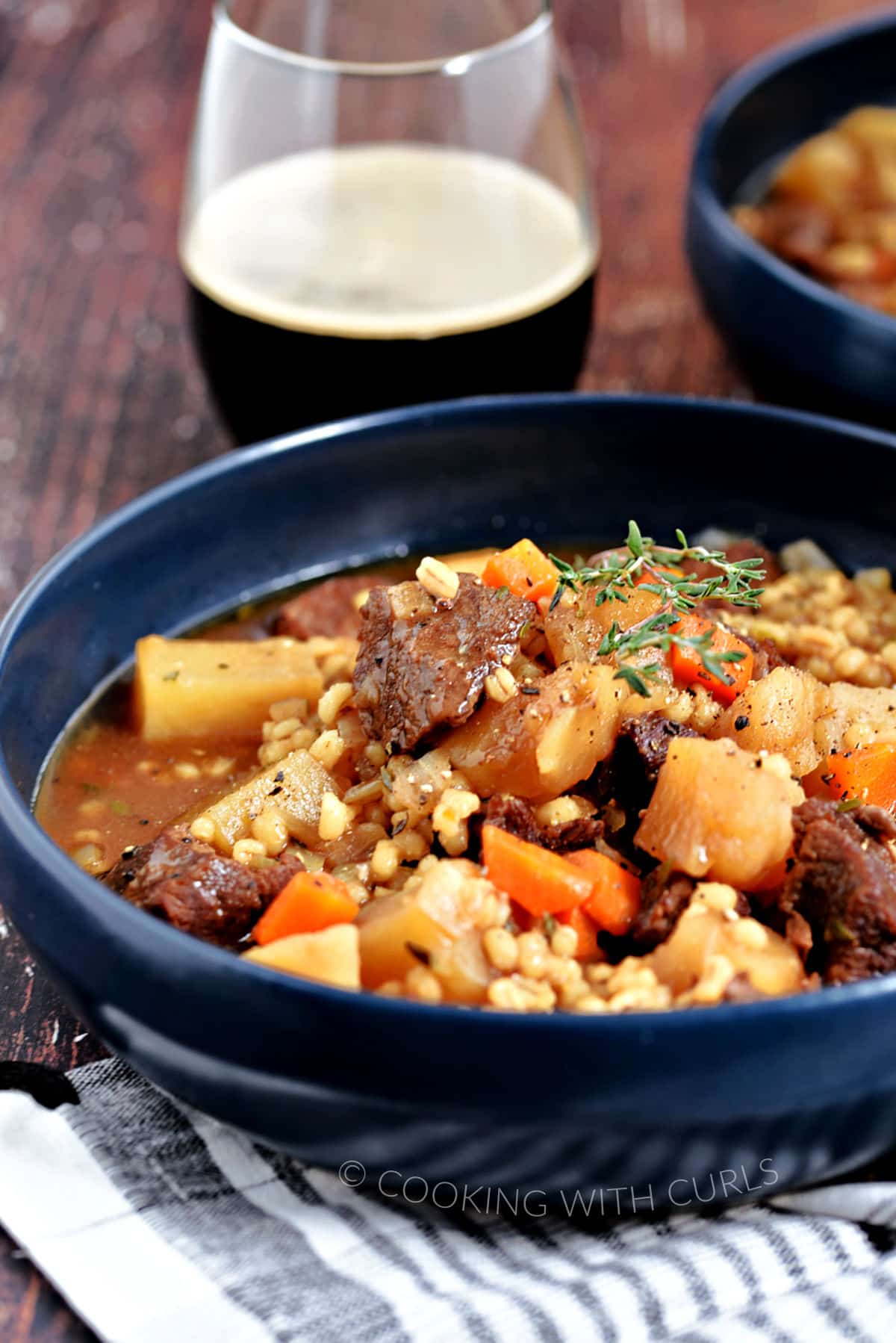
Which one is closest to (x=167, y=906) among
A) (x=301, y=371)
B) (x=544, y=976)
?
(x=544, y=976)

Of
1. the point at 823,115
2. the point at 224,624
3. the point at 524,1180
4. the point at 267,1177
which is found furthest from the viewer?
the point at 823,115

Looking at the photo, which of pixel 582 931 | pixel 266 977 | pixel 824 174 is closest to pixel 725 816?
pixel 582 931

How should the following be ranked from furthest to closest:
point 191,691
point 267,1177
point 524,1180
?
1. point 191,691
2. point 267,1177
3. point 524,1180

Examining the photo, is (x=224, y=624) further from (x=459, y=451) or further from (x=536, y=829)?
(x=536, y=829)

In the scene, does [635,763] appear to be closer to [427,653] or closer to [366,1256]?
[427,653]

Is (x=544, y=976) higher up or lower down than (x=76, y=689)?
higher up

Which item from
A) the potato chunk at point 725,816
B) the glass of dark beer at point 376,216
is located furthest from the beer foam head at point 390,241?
the potato chunk at point 725,816

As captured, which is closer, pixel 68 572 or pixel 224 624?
pixel 68 572

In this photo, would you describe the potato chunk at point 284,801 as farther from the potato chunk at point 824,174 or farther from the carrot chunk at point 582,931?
the potato chunk at point 824,174
